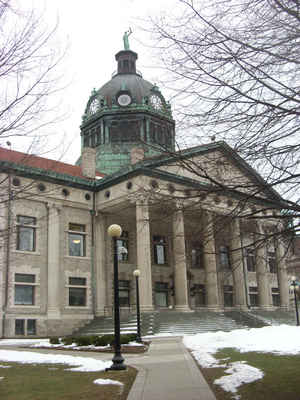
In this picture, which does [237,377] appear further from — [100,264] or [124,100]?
[124,100]

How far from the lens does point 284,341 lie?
1920 cm

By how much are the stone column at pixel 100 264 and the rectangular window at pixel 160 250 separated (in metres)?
6.00

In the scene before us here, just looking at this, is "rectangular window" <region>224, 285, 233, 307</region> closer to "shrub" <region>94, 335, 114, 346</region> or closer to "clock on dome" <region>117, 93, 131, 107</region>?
"clock on dome" <region>117, 93, 131, 107</region>

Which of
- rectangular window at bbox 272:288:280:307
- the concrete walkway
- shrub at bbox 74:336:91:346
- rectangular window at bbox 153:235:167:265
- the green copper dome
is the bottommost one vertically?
the concrete walkway

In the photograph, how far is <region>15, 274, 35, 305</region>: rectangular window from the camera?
3391 centimetres

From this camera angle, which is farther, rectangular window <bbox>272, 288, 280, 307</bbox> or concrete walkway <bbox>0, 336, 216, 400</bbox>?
rectangular window <bbox>272, 288, 280, 307</bbox>

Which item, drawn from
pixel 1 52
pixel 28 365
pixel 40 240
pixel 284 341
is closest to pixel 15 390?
pixel 28 365

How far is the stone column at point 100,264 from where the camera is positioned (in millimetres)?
38125

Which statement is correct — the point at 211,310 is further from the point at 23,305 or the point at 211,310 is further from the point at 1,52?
the point at 1,52

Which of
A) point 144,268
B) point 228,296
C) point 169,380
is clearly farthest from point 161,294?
point 169,380

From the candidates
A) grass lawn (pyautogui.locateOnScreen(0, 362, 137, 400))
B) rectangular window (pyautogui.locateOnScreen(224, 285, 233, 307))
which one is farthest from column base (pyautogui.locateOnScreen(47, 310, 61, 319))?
grass lawn (pyautogui.locateOnScreen(0, 362, 137, 400))

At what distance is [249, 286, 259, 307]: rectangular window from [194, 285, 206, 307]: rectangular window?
5.84m

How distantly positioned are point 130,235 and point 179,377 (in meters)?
31.1

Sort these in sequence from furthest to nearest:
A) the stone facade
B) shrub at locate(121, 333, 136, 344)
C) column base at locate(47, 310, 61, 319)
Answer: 1. column base at locate(47, 310, 61, 319)
2. the stone facade
3. shrub at locate(121, 333, 136, 344)
